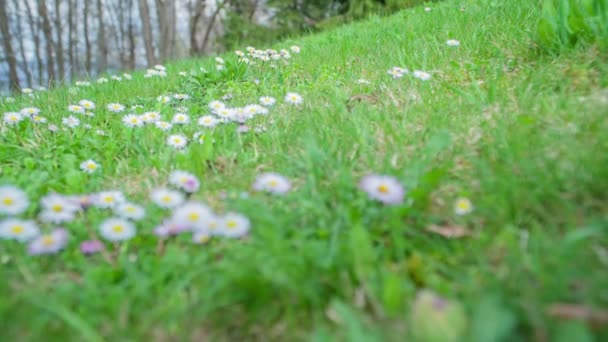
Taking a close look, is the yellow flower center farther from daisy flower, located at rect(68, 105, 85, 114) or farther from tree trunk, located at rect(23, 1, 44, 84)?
tree trunk, located at rect(23, 1, 44, 84)

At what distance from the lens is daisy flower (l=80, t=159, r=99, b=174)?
5.63 ft

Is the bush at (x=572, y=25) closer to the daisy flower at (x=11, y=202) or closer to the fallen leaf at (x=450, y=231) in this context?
the fallen leaf at (x=450, y=231)

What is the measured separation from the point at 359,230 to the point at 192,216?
46cm

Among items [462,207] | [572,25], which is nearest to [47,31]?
[572,25]

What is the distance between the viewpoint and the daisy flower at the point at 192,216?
1.09 meters

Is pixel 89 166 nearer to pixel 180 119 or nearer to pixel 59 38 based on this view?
pixel 180 119

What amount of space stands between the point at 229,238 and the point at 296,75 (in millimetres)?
2290

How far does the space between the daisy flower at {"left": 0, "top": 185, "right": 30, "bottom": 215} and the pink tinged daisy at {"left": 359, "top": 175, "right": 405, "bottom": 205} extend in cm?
98

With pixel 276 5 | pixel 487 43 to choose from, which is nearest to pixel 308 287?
pixel 487 43

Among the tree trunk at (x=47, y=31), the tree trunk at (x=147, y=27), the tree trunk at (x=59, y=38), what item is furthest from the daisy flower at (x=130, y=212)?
the tree trunk at (x=59, y=38)

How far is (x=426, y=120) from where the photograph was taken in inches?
68.0

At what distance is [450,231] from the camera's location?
1082mm

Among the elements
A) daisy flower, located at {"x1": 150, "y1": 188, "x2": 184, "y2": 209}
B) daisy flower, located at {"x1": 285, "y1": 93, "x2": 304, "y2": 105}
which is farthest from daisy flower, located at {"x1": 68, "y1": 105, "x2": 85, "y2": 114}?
daisy flower, located at {"x1": 150, "y1": 188, "x2": 184, "y2": 209}

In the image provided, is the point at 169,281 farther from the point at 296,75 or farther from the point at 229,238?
the point at 296,75
